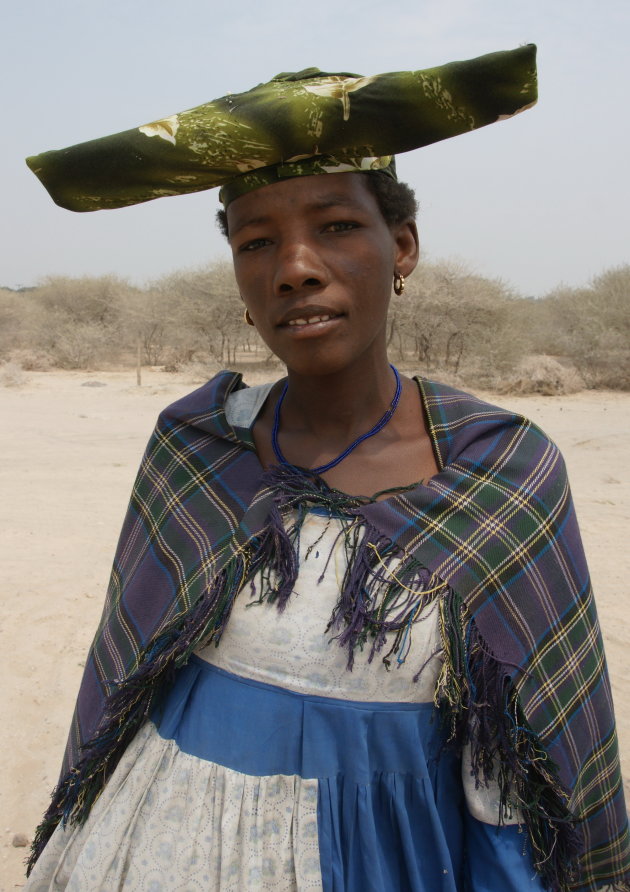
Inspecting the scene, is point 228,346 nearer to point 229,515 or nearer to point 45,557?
point 45,557

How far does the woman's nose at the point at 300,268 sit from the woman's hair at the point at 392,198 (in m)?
0.17

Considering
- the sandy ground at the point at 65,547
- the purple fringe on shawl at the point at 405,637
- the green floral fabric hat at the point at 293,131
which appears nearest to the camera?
the green floral fabric hat at the point at 293,131

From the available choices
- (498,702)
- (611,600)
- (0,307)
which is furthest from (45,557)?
(0,307)

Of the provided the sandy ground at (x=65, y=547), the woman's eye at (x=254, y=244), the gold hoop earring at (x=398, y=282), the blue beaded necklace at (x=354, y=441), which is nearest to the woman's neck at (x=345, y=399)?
the blue beaded necklace at (x=354, y=441)

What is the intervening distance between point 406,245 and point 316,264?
0.27 m

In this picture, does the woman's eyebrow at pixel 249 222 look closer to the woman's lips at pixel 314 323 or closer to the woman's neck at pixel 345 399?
the woman's lips at pixel 314 323

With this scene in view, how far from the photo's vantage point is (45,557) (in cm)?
498

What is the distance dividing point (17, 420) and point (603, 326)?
12.1 m

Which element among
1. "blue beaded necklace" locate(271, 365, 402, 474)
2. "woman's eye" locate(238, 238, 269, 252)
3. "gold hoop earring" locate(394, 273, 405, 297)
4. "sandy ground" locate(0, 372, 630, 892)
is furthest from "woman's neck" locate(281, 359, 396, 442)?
"sandy ground" locate(0, 372, 630, 892)

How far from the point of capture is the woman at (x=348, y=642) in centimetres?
116

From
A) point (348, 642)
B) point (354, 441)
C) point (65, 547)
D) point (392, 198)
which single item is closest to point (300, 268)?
point (392, 198)

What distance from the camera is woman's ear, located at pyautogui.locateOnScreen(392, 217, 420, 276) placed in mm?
1347

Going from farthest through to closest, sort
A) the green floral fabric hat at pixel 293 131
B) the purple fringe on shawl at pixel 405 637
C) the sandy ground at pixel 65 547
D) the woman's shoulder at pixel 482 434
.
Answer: the sandy ground at pixel 65 547 < the woman's shoulder at pixel 482 434 < the purple fringe on shawl at pixel 405 637 < the green floral fabric hat at pixel 293 131

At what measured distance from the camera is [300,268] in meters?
1.16
